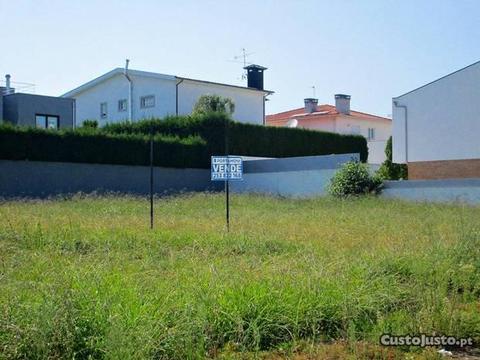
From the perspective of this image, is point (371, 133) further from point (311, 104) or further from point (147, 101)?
point (147, 101)

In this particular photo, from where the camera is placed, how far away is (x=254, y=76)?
42.5 meters

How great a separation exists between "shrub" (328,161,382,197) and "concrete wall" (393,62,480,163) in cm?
777

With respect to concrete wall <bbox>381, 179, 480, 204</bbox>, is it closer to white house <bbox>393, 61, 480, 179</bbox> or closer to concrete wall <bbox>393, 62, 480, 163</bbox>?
white house <bbox>393, 61, 480, 179</bbox>

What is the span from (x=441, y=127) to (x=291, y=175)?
345 inches

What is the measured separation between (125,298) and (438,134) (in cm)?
2820

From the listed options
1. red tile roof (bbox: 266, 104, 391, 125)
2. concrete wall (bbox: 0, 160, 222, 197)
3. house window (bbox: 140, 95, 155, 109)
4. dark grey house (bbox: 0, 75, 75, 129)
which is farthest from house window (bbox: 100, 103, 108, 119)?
red tile roof (bbox: 266, 104, 391, 125)

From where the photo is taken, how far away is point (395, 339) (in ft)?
15.5

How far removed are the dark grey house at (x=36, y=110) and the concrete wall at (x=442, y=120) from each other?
63.3 feet

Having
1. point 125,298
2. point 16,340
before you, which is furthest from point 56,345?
point 125,298

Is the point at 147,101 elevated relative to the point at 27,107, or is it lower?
elevated

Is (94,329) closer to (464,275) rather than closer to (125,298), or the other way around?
(125,298)

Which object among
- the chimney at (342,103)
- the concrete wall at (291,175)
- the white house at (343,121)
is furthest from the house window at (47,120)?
the chimney at (342,103)

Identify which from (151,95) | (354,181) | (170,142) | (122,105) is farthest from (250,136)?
(122,105)

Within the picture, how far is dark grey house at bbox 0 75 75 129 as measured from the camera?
111 feet
